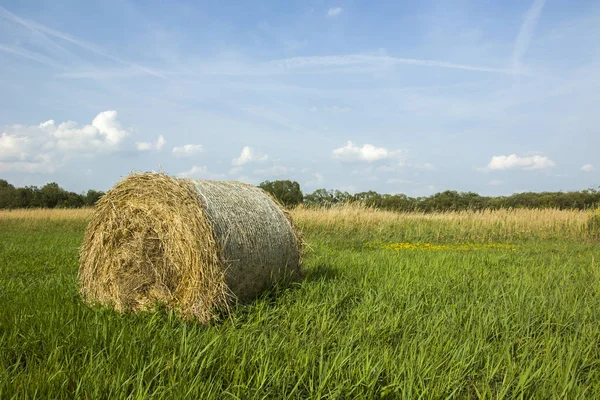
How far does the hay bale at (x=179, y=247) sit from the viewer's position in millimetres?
4914

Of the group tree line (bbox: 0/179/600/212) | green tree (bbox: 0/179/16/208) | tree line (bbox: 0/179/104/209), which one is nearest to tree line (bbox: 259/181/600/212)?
tree line (bbox: 0/179/600/212)

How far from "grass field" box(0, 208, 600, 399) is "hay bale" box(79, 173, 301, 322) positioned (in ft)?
0.90

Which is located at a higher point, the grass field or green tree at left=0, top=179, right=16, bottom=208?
green tree at left=0, top=179, right=16, bottom=208

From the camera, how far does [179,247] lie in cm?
507

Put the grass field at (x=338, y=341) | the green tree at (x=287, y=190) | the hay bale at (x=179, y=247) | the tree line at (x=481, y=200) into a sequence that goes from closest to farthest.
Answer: the grass field at (x=338, y=341) → the hay bale at (x=179, y=247) → the green tree at (x=287, y=190) → the tree line at (x=481, y=200)

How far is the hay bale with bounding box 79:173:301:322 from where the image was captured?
4.91 metres

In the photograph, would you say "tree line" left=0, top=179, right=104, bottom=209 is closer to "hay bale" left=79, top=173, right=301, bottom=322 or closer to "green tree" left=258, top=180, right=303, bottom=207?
"green tree" left=258, top=180, right=303, bottom=207

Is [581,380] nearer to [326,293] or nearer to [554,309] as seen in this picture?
[554,309]

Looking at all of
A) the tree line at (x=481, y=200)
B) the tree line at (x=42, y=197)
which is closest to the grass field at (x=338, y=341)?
the tree line at (x=481, y=200)

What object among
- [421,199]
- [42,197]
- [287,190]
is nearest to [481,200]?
[421,199]

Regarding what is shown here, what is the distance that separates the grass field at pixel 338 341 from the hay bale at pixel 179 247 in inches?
10.8

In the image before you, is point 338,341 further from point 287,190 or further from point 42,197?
point 42,197

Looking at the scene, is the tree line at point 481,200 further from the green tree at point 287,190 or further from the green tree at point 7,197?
the green tree at point 7,197

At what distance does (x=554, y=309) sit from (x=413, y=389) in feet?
8.80
